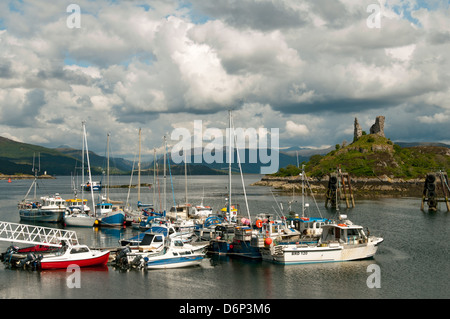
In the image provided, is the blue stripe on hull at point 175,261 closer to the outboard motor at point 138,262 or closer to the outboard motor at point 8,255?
the outboard motor at point 138,262

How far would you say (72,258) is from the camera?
1483 inches

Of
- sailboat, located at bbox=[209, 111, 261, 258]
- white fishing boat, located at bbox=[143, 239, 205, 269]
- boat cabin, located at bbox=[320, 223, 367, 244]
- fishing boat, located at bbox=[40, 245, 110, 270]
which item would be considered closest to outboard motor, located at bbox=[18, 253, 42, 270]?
fishing boat, located at bbox=[40, 245, 110, 270]

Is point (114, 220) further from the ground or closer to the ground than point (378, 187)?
further from the ground

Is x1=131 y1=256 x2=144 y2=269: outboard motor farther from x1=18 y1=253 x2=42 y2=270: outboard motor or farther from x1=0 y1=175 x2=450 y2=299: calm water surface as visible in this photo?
x1=18 y1=253 x2=42 y2=270: outboard motor

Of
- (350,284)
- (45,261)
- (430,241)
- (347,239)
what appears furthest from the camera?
(430,241)

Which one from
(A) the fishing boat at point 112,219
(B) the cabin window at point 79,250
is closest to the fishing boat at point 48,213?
(A) the fishing boat at point 112,219

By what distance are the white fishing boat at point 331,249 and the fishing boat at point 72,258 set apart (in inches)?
630

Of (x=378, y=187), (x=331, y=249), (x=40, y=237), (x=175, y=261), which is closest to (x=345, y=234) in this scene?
(x=331, y=249)

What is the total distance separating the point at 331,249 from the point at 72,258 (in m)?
24.2

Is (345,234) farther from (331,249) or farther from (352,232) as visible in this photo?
(331,249)

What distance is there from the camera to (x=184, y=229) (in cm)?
5394
